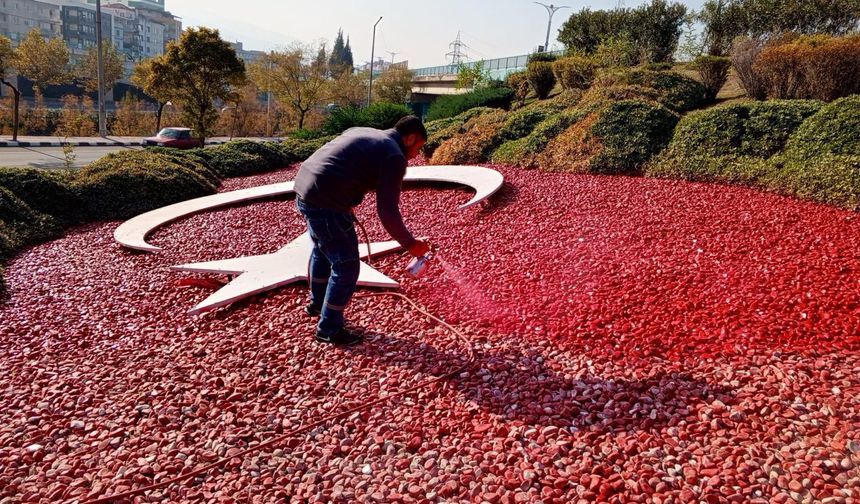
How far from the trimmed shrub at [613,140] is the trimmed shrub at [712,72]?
515 cm

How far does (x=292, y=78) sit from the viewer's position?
1252 inches

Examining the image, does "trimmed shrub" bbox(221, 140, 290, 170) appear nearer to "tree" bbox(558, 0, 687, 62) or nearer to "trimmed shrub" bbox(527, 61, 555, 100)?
"trimmed shrub" bbox(527, 61, 555, 100)

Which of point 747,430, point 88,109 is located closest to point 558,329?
point 747,430

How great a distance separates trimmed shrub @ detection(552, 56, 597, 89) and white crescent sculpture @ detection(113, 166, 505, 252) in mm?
8493

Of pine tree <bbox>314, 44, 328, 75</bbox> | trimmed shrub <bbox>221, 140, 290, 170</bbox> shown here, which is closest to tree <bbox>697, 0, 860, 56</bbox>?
trimmed shrub <bbox>221, 140, 290, 170</bbox>

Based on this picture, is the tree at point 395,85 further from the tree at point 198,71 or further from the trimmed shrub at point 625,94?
the trimmed shrub at point 625,94

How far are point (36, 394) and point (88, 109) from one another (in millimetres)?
38642

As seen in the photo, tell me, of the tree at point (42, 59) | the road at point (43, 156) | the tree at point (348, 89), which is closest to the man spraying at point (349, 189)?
the road at point (43, 156)

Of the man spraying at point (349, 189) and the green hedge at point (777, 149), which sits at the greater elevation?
the green hedge at point (777, 149)

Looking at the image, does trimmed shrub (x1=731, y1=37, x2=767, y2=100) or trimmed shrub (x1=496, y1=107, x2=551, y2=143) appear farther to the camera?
trimmed shrub (x1=731, y1=37, x2=767, y2=100)

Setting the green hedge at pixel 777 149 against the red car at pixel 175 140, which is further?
the red car at pixel 175 140

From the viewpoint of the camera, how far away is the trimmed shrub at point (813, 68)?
910cm

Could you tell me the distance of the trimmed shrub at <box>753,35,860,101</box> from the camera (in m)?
9.10

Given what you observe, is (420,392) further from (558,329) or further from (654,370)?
(654,370)
